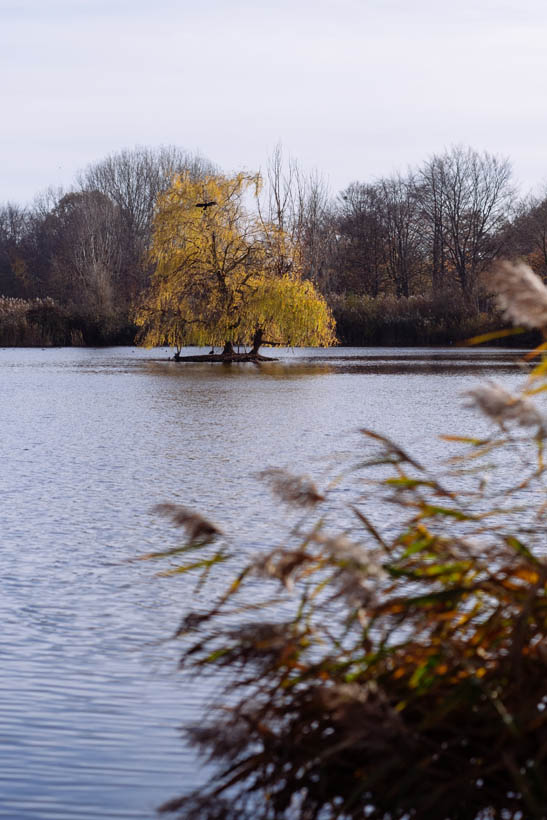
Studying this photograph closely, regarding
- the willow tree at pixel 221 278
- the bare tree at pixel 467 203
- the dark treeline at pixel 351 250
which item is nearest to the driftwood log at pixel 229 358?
the willow tree at pixel 221 278

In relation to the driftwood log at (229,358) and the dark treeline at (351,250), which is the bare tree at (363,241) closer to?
the dark treeline at (351,250)

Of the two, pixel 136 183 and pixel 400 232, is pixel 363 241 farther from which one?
pixel 136 183

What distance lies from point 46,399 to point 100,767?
18.8 m

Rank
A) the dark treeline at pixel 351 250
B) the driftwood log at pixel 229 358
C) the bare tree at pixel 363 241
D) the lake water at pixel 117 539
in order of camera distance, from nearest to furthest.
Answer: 1. the lake water at pixel 117 539
2. the driftwood log at pixel 229 358
3. the dark treeline at pixel 351 250
4. the bare tree at pixel 363 241

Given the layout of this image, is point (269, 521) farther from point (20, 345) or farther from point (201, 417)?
point (20, 345)

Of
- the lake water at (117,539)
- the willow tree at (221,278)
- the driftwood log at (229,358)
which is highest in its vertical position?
the willow tree at (221,278)

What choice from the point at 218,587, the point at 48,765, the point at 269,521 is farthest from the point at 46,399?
the point at 48,765

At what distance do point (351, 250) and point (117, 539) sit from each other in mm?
63835

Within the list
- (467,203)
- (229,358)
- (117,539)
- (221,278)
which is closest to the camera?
(117,539)

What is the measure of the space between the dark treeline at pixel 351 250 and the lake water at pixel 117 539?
33.6m

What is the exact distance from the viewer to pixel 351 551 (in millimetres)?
2480

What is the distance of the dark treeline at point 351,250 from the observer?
57.9m

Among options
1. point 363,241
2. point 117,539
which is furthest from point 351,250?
point 117,539

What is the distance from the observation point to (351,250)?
70.9 metres
